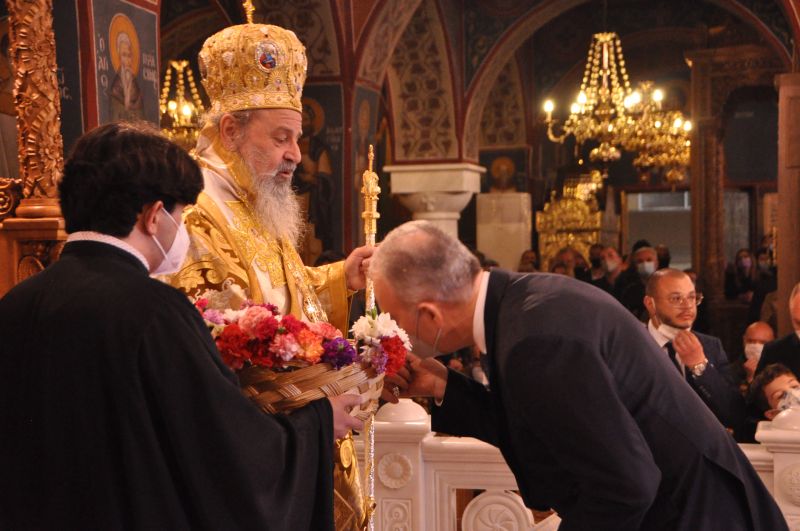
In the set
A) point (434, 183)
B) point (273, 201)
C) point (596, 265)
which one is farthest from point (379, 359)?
point (434, 183)

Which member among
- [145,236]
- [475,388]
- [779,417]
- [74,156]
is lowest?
[779,417]

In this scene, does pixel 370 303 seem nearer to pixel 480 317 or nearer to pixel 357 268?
pixel 357 268

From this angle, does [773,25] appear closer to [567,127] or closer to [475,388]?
[567,127]

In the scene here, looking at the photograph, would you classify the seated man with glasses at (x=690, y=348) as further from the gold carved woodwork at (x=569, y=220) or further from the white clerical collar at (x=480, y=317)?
the gold carved woodwork at (x=569, y=220)

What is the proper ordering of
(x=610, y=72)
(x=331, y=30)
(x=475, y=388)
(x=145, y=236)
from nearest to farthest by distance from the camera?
(x=145, y=236)
(x=475, y=388)
(x=331, y=30)
(x=610, y=72)

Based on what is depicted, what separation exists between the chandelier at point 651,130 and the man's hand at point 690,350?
9316mm

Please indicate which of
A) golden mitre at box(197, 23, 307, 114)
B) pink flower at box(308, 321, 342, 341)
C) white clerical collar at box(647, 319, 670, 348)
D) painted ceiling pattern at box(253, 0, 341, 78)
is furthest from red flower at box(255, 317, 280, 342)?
painted ceiling pattern at box(253, 0, 341, 78)

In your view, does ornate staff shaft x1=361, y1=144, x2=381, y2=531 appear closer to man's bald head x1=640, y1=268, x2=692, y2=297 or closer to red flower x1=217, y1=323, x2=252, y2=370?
red flower x1=217, y1=323, x2=252, y2=370

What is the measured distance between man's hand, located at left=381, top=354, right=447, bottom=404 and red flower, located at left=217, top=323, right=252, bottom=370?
0.54 metres

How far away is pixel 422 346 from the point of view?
2635 mm

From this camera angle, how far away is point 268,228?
11.4ft

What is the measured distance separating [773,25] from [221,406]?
13.6m

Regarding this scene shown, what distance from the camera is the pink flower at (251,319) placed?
2.50 meters

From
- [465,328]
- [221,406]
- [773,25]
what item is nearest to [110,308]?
[221,406]
